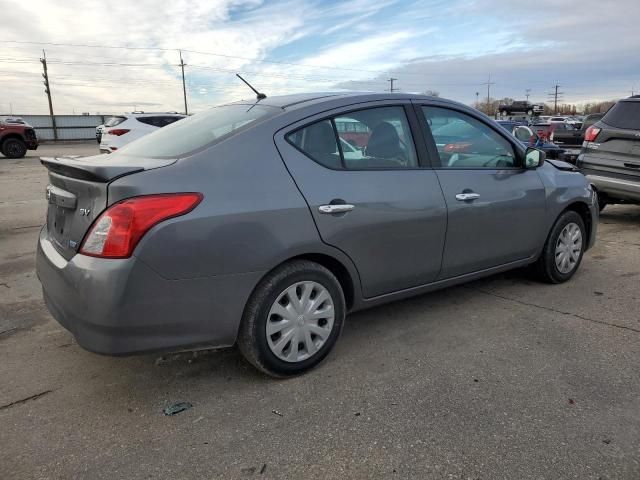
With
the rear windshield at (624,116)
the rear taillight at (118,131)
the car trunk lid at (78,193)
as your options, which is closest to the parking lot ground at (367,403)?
the car trunk lid at (78,193)

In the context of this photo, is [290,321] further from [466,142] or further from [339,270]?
[466,142]

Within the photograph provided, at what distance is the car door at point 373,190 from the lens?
296cm

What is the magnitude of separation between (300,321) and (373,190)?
907mm

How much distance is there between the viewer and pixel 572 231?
464cm

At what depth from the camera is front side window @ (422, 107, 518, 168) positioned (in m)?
3.66

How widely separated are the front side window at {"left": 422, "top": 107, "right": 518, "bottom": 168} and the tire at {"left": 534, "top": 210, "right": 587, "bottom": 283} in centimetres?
80

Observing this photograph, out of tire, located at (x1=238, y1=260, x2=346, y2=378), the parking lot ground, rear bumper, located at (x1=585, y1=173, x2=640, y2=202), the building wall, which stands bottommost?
the parking lot ground

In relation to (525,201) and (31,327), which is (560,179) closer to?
(525,201)

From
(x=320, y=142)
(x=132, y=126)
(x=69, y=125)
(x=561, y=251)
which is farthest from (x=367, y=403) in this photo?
(x=69, y=125)

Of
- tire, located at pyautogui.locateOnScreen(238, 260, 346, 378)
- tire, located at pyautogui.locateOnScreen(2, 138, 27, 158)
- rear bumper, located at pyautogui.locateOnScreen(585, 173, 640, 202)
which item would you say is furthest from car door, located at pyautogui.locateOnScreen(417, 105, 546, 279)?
tire, located at pyautogui.locateOnScreen(2, 138, 27, 158)

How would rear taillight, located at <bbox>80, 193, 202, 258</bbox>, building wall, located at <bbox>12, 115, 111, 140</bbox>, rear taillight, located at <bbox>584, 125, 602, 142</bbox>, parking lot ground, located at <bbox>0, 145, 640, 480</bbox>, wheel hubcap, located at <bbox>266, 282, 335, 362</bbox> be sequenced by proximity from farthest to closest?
building wall, located at <bbox>12, 115, 111, 140</bbox> → rear taillight, located at <bbox>584, 125, 602, 142</bbox> → wheel hubcap, located at <bbox>266, 282, 335, 362</bbox> → rear taillight, located at <bbox>80, 193, 202, 258</bbox> → parking lot ground, located at <bbox>0, 145, 640, 480</bbox>

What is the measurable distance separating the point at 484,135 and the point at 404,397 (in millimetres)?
2209

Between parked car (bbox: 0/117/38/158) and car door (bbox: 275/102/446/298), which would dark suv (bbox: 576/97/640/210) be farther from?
parked car (bbox: 0/117/38/158)

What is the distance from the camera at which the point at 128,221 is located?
2.40 metres
